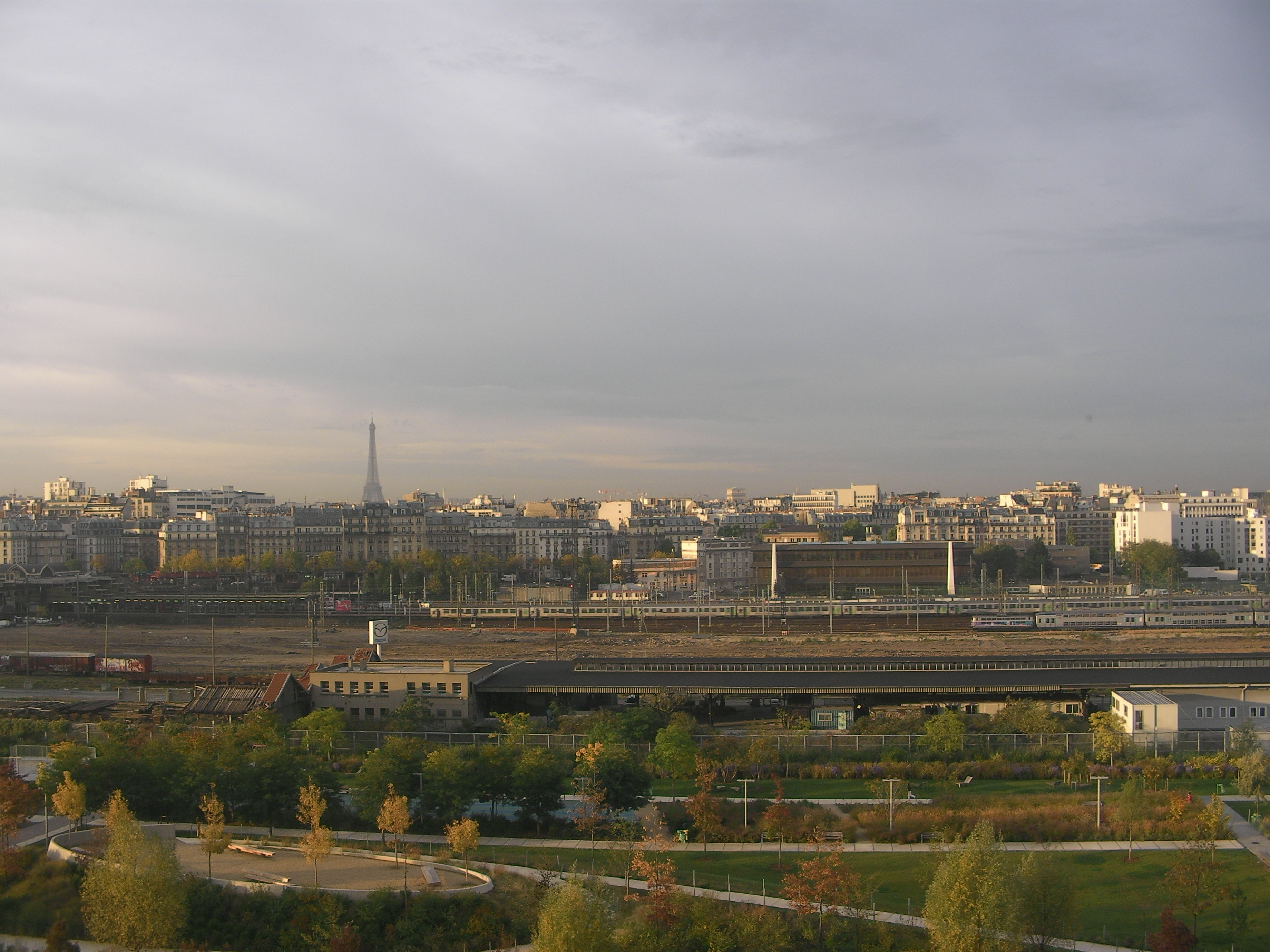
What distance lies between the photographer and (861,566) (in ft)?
180

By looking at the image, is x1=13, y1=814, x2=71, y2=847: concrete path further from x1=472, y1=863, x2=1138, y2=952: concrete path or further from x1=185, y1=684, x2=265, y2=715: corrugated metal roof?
x1=185, y1=684, x2=265, y2=715: corrugated metal roof

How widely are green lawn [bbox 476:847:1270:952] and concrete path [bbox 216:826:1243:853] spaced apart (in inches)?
4.8

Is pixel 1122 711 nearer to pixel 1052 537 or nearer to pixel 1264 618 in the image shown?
pixel 1264 618

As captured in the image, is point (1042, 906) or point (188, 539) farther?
point (188, 539)

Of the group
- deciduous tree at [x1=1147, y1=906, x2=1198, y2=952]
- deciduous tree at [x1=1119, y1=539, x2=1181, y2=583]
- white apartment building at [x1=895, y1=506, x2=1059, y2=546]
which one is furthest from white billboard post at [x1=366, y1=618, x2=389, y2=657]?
white apartment building at [x1=895, y1=506, x2=1059, y2=546]

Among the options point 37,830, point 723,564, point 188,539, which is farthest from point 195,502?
point 37,830

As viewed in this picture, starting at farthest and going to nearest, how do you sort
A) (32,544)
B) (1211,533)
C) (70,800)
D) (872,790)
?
(1211,533) → (32,544) → (872,790) → (70,800)

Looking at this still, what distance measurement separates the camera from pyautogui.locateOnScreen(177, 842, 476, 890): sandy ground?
11898mm

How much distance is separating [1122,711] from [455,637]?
72.9 ft

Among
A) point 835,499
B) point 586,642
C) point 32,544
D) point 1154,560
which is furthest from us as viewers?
point 835,499

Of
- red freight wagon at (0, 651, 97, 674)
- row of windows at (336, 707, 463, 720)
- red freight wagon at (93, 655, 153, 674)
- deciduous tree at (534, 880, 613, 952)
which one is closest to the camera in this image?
deciduous tree at (534, 880, 613, 952)

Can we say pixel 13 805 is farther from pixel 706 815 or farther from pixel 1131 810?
pixel 1131 810

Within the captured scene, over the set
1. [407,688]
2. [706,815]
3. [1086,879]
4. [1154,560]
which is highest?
[1154,560]

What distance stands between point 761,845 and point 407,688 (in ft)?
29.9
